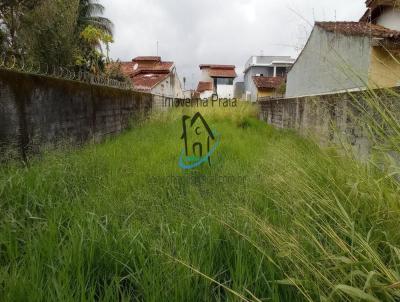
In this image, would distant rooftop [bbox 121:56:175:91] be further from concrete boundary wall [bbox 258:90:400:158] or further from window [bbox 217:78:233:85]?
window [bbox 217:78:233:85]

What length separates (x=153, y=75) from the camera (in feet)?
68.2

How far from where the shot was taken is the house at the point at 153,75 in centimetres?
1745

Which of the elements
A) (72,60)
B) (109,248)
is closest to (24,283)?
(109,248)

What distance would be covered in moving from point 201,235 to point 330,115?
115 inches

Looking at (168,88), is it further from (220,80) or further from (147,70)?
(220,80)

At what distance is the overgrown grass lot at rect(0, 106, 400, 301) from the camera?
120 centimetres

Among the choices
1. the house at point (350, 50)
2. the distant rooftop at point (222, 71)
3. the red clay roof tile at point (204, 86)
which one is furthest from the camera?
the distant rooftop at point (222, 71)

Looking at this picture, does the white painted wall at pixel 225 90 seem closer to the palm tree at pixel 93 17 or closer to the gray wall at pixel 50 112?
the palm tree at pixel 93 17

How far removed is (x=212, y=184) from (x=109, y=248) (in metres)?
1.51

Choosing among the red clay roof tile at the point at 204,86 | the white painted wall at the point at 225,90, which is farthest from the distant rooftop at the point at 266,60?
the red clay roof tile at the point at 204,86

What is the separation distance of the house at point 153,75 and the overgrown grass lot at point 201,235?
44.4 feet

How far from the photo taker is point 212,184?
2.90m

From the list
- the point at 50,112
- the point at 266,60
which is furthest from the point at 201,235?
the point at 266,60

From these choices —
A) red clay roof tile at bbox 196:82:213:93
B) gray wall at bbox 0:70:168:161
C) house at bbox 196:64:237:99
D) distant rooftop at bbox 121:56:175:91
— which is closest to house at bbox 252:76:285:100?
distant rooftop at bbox 121:56:175:91
